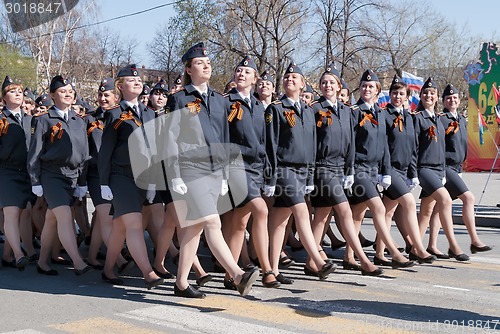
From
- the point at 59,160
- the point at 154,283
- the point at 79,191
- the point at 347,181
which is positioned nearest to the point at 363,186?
the point at 347,181

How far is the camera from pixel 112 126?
703 centimetres

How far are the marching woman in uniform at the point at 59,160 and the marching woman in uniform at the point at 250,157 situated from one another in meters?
1.79

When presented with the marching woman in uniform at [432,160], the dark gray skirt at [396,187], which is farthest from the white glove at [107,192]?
the marching woman in uniform at [432,160]

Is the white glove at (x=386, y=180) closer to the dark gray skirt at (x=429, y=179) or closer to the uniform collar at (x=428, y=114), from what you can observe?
the dark gray skirt at (x=429, y=179)

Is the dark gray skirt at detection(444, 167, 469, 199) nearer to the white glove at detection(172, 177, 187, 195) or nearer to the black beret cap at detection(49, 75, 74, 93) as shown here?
the white glove at detection(172, 177, 187, 195)

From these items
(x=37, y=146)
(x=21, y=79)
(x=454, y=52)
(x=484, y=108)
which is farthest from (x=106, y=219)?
(x=454, y=52)

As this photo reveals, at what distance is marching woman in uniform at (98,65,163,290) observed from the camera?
6934mm

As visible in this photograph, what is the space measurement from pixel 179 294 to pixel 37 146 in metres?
2.31

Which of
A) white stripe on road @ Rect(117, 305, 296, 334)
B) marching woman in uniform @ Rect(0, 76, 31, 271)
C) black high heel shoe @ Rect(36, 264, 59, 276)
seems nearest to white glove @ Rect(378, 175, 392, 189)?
white stripe on road @ Rect(117, 305, 296, 334)

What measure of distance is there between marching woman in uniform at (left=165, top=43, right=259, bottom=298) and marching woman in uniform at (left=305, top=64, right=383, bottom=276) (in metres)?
1.27

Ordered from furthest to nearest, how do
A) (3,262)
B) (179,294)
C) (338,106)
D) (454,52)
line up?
(454,52), (3,262), (338,106), (179,294)

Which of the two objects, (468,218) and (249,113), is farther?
(468,218)

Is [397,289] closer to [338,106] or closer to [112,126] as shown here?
[338,106]

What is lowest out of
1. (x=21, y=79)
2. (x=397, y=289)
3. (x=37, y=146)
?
(x=397, y=289)
